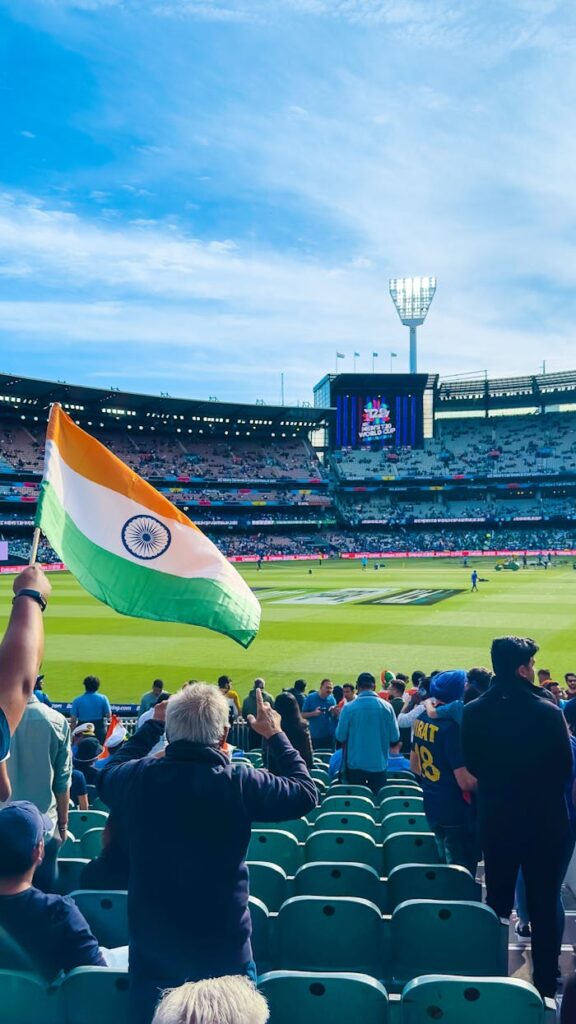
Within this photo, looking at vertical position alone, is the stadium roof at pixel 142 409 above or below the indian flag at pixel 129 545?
above

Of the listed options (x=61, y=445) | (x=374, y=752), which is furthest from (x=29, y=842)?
(x=374, y=752)

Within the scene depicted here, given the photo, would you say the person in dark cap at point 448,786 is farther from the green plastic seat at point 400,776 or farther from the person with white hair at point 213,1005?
the green plastic seat at point 400,776

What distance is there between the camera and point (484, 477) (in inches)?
4284

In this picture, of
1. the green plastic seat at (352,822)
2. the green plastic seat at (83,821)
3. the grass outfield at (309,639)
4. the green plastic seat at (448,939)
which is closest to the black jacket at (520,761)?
the green plastic seat at (448,939)

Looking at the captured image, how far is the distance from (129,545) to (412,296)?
4314 inches

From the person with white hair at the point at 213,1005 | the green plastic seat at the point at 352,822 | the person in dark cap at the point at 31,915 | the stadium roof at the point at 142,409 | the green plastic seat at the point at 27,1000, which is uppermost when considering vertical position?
the stadium roof at the point at 142,409

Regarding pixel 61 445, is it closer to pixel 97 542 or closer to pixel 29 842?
pixel 97 542

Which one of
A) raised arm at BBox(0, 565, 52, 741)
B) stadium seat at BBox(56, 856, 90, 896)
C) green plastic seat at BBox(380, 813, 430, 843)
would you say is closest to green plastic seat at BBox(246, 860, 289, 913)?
stadium seat at BBox(56, 856, 90, 896)

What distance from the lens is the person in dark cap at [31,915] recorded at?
3.28 metres

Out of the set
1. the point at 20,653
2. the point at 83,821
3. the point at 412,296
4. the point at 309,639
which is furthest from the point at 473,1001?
the point at 412,296

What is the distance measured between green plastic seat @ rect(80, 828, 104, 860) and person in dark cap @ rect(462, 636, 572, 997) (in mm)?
3113

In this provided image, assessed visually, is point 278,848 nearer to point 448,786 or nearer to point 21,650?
point 448,786

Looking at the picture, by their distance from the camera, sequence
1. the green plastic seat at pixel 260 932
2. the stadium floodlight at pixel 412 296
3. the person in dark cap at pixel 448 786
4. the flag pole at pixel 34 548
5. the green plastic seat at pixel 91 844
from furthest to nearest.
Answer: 1. the stadium floodlight at pixel 412 296
2. the green plastic seat at pixel 91 844
3. the person in dark cap at pixel 448 786
4. the flag pole at pixel 34 548
5. the green plastic seat at pixel 260 932

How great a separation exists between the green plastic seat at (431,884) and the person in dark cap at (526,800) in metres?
0.15
